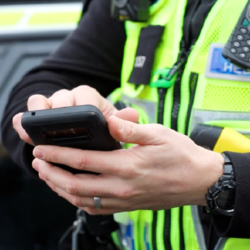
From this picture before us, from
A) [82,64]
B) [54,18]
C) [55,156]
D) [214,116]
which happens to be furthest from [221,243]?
[54,18]

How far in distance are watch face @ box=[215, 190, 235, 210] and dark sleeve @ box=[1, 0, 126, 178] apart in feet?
1.63

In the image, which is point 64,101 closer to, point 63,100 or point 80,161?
point 63,100

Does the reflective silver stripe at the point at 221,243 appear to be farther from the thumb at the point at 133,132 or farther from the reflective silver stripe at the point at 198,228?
the thumb at the point at 133,132

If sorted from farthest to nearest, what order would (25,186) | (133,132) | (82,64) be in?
(25,186) < (82,64) < (133,132)

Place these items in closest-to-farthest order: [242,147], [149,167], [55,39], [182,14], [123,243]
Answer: [149,167] < [242,147] < [182,14] < [123,243] < [55,39]

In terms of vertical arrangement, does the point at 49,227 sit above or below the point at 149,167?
below

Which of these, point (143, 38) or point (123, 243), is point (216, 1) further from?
point (123, 243)

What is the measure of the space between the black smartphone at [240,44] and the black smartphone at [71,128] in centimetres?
26

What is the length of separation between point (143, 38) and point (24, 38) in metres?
0.74

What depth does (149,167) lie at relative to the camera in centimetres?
59

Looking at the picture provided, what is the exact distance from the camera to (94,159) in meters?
0.58

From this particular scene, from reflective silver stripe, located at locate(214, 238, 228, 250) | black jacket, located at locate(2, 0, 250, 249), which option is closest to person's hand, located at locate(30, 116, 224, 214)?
reflective silver stripe, located at locate(214, 238, 228, 250)

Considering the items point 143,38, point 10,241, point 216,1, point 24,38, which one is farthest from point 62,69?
point 10,241

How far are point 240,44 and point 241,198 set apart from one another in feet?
0.88
